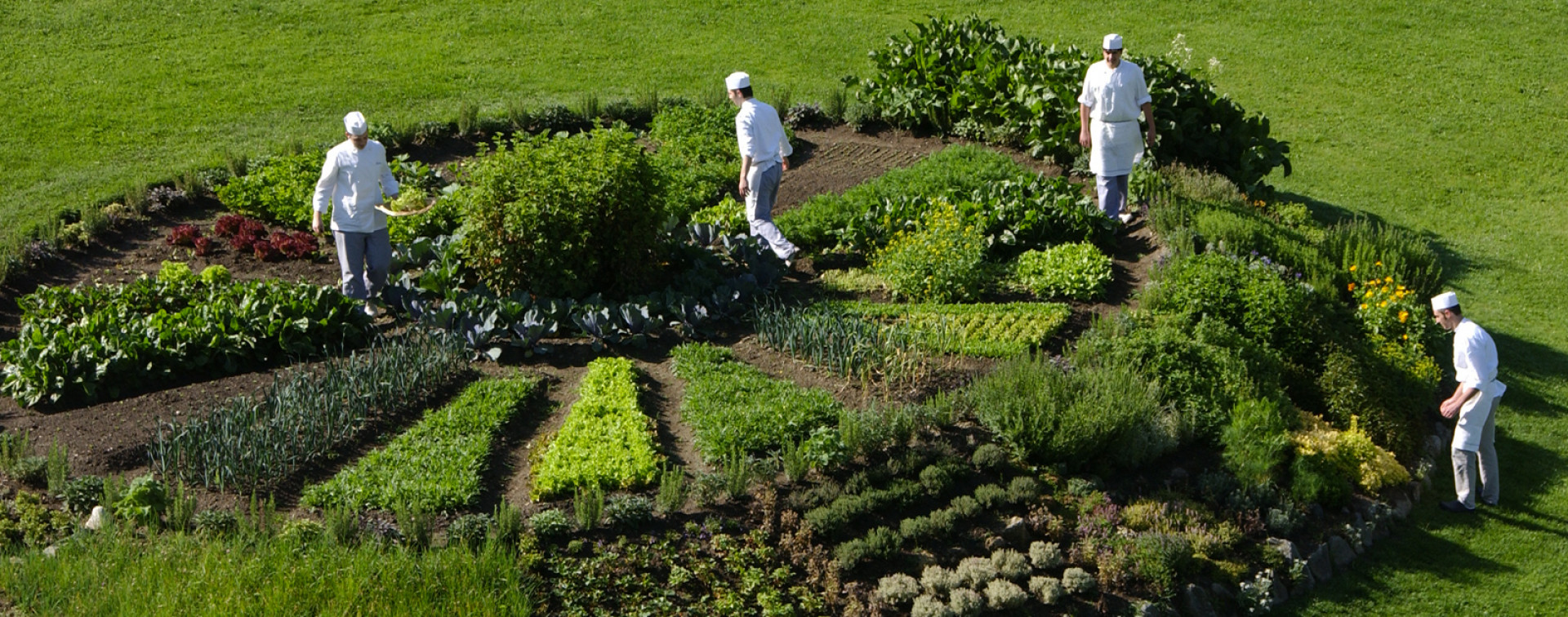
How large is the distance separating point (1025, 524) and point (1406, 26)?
16933mm

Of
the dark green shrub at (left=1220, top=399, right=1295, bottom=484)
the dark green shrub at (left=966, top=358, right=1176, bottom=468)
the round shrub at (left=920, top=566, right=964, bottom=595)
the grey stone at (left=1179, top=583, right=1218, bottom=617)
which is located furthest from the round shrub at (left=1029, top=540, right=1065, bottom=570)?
the dark green shrub at (left=1220, top=399, right=1295, bottom=484)

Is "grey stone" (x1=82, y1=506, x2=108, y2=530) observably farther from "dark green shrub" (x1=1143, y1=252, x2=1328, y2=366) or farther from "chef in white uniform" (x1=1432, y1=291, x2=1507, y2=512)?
"chef in white uniform" (x1=1432, y1=291, x2=1507, y2=512)

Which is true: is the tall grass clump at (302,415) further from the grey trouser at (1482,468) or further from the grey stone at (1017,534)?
the grey trouser at (1482,468)

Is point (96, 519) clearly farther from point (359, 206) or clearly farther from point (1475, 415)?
point (1475, 415)

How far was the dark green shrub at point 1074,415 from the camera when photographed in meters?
9.98

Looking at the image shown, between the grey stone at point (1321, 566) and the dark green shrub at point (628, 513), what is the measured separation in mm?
4679

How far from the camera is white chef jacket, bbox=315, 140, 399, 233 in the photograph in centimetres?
1230

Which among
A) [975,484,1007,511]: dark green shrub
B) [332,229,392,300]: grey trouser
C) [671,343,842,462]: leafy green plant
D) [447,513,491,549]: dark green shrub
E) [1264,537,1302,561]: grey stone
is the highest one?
[332,229,392,300]: grey trouser

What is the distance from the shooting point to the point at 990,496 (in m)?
9.63

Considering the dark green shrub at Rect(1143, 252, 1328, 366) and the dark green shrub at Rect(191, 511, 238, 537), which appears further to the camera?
the dark green shrub at Rect(1143, 252, 1328, 366)

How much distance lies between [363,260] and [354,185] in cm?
82

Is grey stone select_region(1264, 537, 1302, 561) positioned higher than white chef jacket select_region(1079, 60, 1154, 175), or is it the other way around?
white chef jacket select_region(1079, 60, 1154, 175)

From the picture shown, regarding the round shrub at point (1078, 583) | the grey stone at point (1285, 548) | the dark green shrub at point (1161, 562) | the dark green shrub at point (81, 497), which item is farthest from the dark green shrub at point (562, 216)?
the grey stone at point (1285, 548)

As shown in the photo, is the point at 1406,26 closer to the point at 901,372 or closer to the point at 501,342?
the point at 901,372
